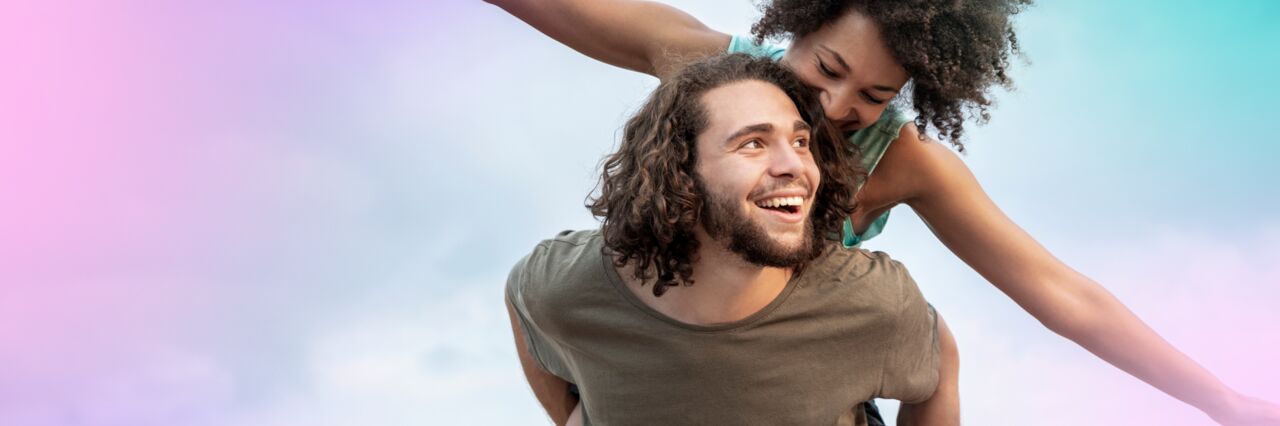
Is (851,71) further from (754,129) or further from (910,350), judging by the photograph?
(910,350)

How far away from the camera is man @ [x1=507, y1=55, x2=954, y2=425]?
3.32m

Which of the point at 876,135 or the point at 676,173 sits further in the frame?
the point at 876,135

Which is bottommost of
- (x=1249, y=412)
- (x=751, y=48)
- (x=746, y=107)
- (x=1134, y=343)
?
(x=1249, y=412)

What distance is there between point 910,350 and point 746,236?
63 centimetres

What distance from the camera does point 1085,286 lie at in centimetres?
382

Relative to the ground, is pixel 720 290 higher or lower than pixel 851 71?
lower

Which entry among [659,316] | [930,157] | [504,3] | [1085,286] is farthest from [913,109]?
[504,3]

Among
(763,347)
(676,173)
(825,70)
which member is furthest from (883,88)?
(763,347)

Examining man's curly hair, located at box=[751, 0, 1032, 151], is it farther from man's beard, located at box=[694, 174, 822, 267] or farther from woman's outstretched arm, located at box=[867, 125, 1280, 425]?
man's beard, located at box=[694, 174, 822, 267]

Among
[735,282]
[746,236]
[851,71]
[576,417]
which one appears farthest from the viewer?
[576,417]

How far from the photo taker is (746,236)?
3.25 meters

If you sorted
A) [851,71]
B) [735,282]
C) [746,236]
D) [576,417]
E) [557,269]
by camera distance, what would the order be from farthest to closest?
[576,417] < [557,269] < [851,71] < [735,282] < [746,236]

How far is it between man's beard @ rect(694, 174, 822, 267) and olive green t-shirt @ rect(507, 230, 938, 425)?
6.6 inches

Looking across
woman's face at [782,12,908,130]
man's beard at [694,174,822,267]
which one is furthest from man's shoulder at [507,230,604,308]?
woman's face at [782,12,908,130]
